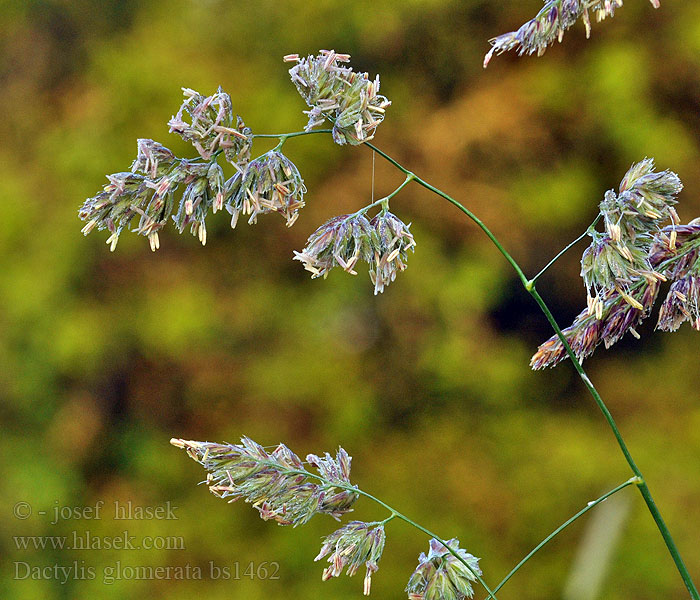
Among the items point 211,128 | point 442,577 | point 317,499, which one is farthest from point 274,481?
point 211,128

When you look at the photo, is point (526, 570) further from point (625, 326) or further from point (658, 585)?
point (625, 326)

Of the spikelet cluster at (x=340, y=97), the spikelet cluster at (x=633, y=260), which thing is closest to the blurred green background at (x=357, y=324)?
the spikelet cluster at (x=633, y=260)

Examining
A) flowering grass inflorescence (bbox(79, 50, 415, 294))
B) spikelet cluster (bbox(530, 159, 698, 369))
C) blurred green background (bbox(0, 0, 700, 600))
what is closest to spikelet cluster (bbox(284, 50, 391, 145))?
flowering grass inflorescence (bbox(79, 50, 415, 294))

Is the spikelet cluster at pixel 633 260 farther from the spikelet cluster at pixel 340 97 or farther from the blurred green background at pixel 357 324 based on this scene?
the blurred green background at pixel 357 324

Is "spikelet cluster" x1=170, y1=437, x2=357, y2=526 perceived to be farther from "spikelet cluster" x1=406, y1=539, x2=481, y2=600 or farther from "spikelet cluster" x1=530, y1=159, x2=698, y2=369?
"spikelet cluster" x1=530, y1=159, x2=698, y2=369

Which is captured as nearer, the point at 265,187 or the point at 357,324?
the point at 265,187

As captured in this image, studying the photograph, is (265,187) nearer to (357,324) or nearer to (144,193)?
(144,193)
